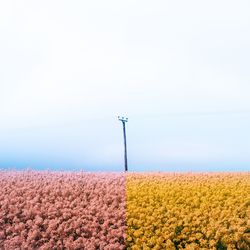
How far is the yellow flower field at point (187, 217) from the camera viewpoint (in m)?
13.5

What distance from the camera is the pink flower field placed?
544 inches

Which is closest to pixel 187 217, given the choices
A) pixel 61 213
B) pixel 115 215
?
pixel 115 215

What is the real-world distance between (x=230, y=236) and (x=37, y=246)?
16.2 ft

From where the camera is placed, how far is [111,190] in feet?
59.1

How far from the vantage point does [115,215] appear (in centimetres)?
1530

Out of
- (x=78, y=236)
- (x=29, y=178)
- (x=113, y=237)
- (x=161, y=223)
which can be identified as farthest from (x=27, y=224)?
(x=29, y=178)

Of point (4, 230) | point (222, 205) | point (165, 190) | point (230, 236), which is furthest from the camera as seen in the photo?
point (165, 190)

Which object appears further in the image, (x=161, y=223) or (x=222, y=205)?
(x=222, y=205)

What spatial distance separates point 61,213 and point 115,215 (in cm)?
165

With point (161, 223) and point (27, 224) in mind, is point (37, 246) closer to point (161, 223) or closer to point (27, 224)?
point (27, 224)

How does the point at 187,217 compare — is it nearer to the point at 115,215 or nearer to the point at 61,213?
the point at 115,215

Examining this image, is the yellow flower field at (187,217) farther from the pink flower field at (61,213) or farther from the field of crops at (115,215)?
the pink flower field at (61,213)

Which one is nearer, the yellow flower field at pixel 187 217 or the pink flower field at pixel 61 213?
the yellow flower field at pixel 187 217

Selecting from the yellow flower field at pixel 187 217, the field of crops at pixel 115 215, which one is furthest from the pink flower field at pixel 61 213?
the yellow flower field at pixel 187 217
